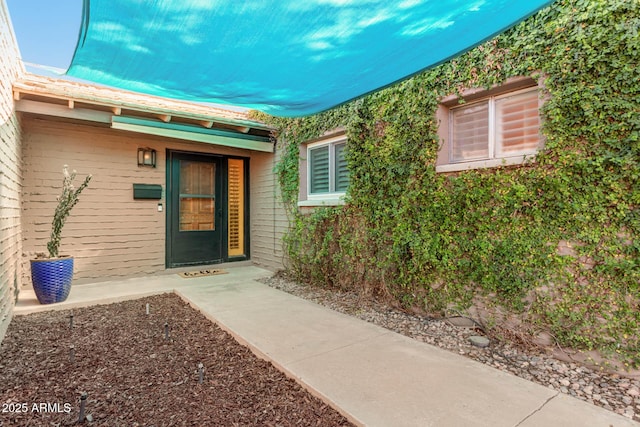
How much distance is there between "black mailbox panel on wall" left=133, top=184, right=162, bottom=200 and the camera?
17.3ft

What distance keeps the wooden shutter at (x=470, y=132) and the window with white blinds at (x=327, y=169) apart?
1501mm

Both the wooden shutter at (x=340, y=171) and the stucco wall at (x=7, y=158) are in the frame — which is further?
the wooden shutter at (x=340, y=171)

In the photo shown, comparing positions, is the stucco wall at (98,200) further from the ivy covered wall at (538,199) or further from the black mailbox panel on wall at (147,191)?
the ivy covered wall at (538,199)

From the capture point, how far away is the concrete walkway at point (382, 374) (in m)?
1.80

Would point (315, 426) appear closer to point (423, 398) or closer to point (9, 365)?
point (423, 398)

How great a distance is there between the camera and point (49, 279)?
12.2 ft

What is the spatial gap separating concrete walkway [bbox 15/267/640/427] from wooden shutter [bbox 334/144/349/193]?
1783mm

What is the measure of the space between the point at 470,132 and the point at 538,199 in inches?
40.2

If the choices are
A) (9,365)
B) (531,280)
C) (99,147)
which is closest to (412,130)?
(531,280)

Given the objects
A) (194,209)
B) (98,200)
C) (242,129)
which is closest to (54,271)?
(98,200)

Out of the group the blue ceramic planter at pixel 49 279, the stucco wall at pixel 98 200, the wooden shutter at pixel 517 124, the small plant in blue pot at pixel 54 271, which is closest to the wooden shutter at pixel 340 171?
the stucco wall at pixel 98 200

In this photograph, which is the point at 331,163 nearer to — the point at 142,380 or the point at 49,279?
the point at 142,380

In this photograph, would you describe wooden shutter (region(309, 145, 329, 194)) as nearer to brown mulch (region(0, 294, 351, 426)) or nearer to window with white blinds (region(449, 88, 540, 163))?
window with white blinds (region(449, 88, 540, 163))

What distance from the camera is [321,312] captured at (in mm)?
3648
